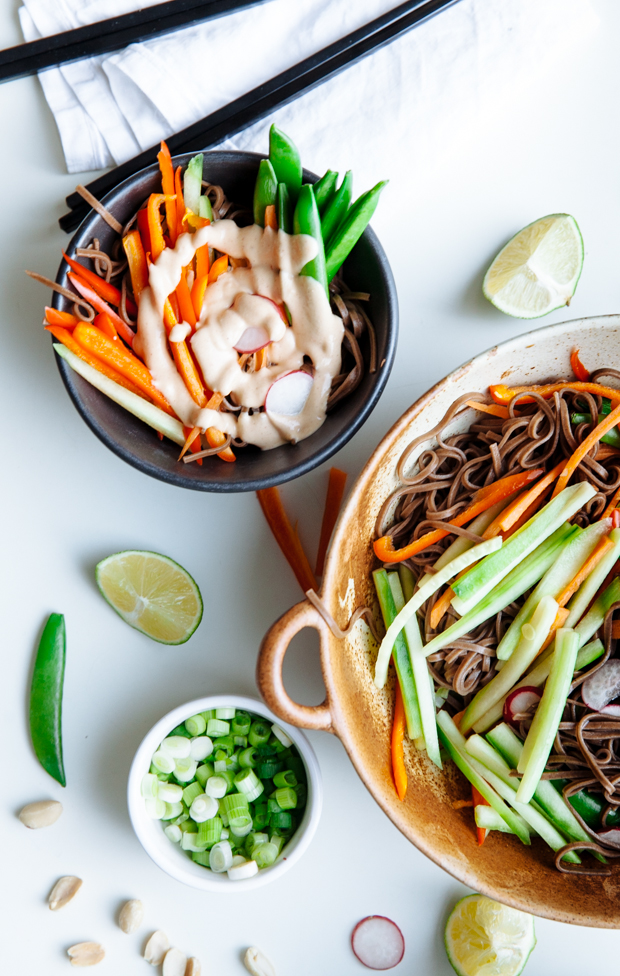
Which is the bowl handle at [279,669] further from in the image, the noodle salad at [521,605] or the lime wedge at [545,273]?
the lime wedge at [545,273]

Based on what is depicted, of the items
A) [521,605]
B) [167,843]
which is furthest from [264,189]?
[167,843]

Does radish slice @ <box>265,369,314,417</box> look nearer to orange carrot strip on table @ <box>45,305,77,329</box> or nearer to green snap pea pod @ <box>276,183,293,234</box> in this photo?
green snap pea pod @ <box>276,183,293,234</box>

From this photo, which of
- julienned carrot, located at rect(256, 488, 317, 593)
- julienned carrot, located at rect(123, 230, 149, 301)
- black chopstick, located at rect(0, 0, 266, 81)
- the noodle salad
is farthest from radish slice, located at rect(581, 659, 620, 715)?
black chopstick, located at rect(0, 0, 266, 81)

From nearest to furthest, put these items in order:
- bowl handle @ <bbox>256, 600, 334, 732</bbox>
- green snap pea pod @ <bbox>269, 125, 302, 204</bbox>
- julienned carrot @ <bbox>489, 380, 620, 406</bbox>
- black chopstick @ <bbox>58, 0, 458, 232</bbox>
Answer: bowl handle @ <bbox>256, 600, 334, 732</bbox> < green snap pea pod @ <bbox>269, 125, 302, 204</bbox> < julienned carrot @ <bbox>489, 380, 620, 406</bbox> < black chopstick @ <bbox>58, 0, 458, 232</bbox>

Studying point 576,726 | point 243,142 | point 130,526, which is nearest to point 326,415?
point 130,526

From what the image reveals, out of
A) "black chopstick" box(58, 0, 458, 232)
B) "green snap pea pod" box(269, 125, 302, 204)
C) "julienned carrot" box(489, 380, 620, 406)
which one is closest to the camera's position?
"green snap pea pod" box(269, 125, 302, 204)

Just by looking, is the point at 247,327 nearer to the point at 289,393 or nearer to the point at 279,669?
the point at 289,393

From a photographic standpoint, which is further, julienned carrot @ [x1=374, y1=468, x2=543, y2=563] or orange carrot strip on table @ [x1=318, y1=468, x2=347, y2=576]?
orange carrot strip on table @ [x1=318, y1=468, x2=347, y2=576]
